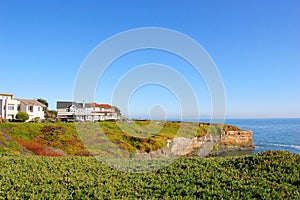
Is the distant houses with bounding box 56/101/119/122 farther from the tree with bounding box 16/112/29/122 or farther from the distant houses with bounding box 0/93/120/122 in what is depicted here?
the tree with bounding box 16/112/29/122

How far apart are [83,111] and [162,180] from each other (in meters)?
47.9

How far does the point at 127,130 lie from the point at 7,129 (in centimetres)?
1705

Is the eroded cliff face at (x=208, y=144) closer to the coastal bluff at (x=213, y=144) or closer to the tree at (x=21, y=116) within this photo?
the coastal bluff at (x=213, y=144)

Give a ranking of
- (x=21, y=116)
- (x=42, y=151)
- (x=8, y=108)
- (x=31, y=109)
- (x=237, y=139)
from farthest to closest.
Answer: (x=237, y=139) → (x=31, y=109) → (x=8, y=108) → (x=21, y=116) → (x=42, y=151)

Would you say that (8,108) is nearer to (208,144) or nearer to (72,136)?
(72,136)

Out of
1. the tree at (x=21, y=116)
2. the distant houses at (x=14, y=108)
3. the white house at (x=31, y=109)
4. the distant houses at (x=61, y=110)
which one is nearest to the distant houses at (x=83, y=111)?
the distant houses at (x=61, y=110)

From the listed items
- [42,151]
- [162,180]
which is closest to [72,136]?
[42,151]

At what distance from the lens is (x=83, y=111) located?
51938 millimetres

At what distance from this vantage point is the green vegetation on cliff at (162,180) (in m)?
5.55

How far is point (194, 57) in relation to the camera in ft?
34.8

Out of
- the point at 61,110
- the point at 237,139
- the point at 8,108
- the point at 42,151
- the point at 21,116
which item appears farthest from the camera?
the point at 61,110

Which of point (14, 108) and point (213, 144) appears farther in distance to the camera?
point (213, 144)

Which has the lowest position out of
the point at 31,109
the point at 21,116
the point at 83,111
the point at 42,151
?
the point at 42,151

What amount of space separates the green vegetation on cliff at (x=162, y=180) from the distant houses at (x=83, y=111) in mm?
42019
